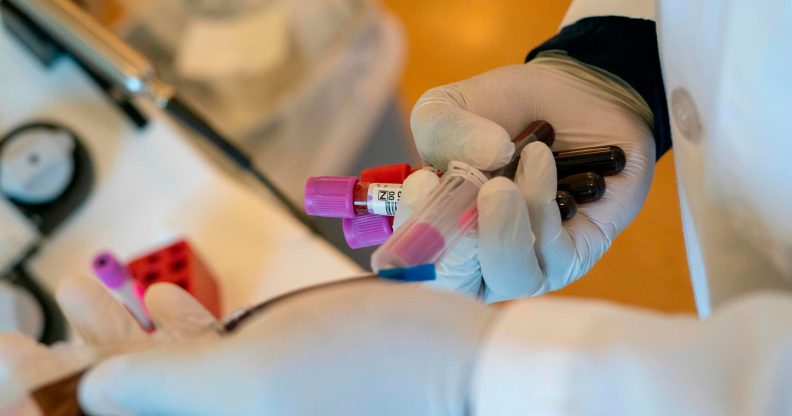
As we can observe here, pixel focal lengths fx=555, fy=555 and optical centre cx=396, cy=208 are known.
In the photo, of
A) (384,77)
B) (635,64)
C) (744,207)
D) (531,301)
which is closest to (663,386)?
(531,301)

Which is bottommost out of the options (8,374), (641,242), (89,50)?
(641,242)

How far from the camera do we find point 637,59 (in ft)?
1.31

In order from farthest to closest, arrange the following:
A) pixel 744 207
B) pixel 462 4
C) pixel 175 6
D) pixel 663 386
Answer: pixel 175 6 → pixel 462 4 → pixel 744 207 → pixel 663 386

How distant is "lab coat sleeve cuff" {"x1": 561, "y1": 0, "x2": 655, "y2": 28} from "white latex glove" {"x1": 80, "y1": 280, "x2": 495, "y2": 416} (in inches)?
11.2

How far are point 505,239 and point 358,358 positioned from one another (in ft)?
0.42

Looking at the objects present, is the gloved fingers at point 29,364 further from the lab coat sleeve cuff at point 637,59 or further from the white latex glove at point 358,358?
the lab coat sleeve cuff at point 637,59

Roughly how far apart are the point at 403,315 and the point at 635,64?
29 centimetres

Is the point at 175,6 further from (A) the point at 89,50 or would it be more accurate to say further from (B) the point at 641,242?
(B) the point at 641,242

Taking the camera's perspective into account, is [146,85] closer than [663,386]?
No

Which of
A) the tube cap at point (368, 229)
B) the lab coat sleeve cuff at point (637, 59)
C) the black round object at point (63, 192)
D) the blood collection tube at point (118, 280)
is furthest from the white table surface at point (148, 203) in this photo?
the lab coat sleeve cuff at point (637, 59)

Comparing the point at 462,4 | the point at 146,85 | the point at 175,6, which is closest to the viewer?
the point at 462,4

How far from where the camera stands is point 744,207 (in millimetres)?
310

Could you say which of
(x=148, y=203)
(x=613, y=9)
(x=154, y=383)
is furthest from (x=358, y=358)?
(x=148, y=203)

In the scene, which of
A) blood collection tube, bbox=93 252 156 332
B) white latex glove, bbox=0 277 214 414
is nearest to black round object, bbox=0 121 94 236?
blood collection tube, bbox=93 252 156 332
